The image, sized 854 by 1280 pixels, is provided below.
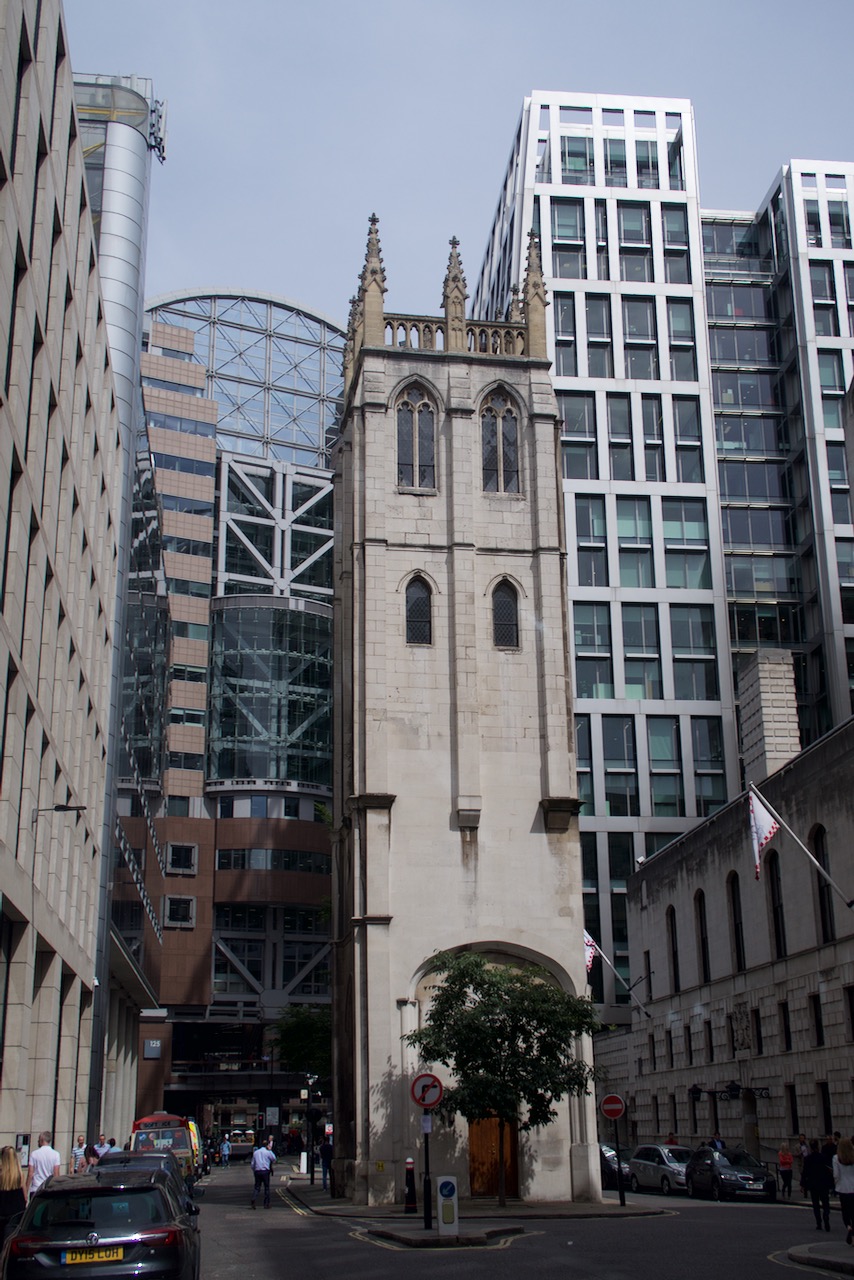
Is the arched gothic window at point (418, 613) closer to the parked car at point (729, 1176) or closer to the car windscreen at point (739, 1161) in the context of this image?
the parked car at point (729, 1176)

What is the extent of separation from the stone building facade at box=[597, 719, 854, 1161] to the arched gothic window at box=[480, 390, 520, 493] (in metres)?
12.7

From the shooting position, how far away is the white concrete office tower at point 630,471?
74312mm

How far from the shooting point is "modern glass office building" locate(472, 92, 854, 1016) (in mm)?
74875

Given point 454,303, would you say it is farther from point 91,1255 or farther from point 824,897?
point 91,1255

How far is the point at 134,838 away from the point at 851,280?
55.8m

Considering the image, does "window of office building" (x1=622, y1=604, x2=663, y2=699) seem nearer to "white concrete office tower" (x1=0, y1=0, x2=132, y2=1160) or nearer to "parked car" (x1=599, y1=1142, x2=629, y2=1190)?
"parked car" (x1=599, y1=1142, x2=629, y2=1190)

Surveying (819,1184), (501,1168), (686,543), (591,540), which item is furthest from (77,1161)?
(686,543)

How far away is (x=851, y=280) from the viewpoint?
8344 centimetres

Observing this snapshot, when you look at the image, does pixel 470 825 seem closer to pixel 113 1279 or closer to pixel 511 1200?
pixel 511 1200

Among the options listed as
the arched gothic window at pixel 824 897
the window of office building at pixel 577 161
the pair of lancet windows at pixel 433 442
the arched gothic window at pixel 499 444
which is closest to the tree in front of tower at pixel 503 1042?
the arched gothic window at pixel 824 897

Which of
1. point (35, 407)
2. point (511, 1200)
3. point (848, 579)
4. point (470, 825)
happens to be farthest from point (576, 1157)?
point (848, 579)

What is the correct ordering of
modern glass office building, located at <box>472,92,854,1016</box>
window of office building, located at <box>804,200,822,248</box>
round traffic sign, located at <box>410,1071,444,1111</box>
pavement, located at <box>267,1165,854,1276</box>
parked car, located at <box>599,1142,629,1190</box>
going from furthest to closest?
1. window of office building, located at <box>804,200,822,248</box>
2. modern glass office building, located at <box>472,92,854,1016</box>
3. parked car, located at <box>599,1142,629,1190</box>
4. round traffic sign, located at <box>410,1071,444,1111</box>
5. pavement, located at <box>267,1165,854,1276</box>

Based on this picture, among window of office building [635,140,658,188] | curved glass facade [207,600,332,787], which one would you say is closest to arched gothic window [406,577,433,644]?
window of office building [635,140,658,188]

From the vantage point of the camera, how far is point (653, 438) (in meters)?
80.5
